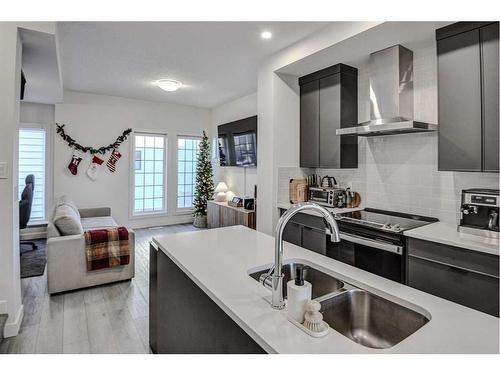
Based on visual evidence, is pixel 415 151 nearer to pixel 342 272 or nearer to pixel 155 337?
pixel 342 272

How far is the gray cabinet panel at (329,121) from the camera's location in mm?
3381

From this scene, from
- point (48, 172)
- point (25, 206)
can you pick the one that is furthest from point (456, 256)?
point (48, 172)

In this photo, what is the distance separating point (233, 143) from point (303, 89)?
2075 mm

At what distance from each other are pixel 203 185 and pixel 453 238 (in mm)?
5013

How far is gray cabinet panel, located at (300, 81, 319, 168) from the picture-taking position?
3619mm

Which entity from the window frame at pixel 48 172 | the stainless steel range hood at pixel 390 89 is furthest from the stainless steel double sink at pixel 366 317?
the window frame at pixel 48 172

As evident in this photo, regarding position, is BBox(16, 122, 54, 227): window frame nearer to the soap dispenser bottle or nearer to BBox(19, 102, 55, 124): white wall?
BBox(19, 102, 55, 124): white wall

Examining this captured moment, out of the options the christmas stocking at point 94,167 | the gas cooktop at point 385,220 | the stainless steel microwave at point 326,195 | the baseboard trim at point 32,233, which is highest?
the christmas stocking at point 94,167

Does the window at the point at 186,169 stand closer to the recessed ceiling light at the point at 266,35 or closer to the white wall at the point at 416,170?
the recessed ceiling light at the point at 266,35

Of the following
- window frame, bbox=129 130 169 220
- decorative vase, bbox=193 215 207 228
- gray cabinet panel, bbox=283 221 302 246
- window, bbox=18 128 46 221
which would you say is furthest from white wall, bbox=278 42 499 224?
window, bbox=18 128 46 221

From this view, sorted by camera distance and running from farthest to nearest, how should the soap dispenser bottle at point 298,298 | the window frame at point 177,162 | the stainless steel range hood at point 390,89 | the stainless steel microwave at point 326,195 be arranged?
the window frame at point 177,162, the stainless steel microwave at point 326,195, the stainless steel range hood at point 390,89, the soap dispenser bottle at point 298,298

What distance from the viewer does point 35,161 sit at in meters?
5.32

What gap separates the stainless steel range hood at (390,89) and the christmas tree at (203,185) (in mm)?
3906

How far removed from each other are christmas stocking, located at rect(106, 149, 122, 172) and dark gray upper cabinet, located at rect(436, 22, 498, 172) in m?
5.42
